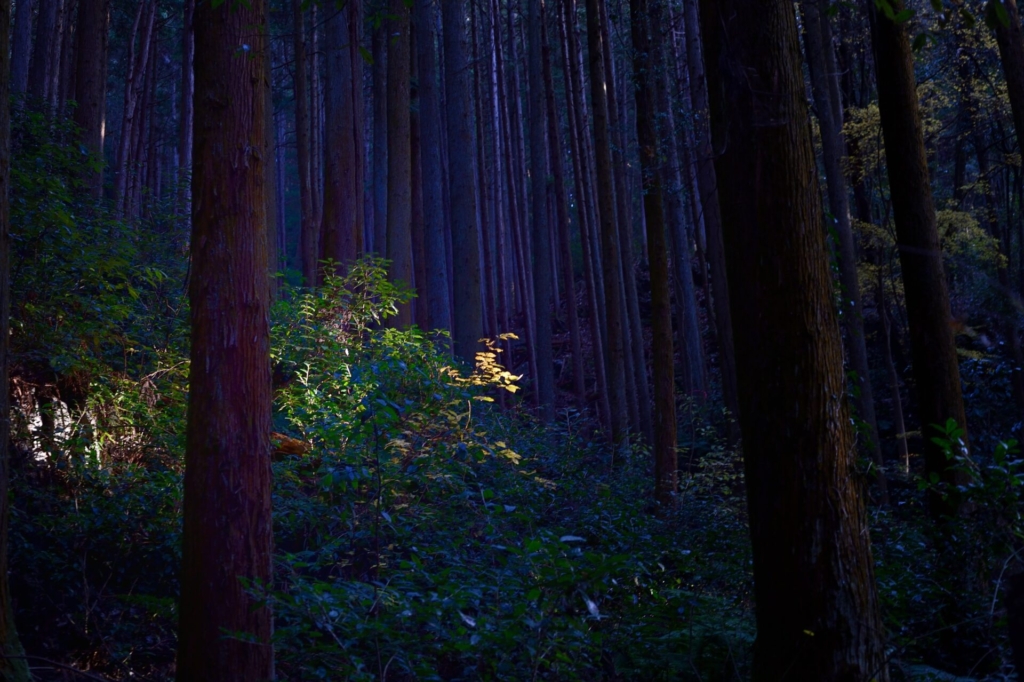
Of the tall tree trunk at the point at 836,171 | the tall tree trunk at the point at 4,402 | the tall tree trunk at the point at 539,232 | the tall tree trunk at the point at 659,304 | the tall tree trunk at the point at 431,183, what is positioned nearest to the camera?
the tall tree trunk at the point at 4,402

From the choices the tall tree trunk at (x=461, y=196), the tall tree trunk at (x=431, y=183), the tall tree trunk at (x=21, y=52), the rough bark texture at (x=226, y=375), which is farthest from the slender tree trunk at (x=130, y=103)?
the rough bark texture at (x=226, y=375)

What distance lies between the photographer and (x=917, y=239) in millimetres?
6270

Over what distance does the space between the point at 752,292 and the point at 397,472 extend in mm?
4352

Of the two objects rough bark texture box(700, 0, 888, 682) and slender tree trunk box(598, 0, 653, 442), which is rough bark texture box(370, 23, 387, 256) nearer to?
slender tree trunk box(598, 0, 653, 442)

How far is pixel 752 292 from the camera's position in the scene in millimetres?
3693

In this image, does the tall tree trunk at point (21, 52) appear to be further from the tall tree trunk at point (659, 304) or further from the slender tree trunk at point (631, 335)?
the tall tree trunk at point (659, 304)

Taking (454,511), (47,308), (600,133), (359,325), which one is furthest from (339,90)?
(454,511)

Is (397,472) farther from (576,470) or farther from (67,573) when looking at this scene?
(576,470)

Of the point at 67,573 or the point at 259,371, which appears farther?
the point at 67,573

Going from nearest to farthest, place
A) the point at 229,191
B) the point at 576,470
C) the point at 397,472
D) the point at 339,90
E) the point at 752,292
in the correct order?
the point at 752,292 → the point at 229,191 → the point at 397,472 → the point at 576,470 → the point at 339,90

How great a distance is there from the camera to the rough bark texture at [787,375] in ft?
11.4

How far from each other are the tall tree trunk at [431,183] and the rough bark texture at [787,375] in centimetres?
1205

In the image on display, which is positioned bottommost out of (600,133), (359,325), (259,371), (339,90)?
(259,371)

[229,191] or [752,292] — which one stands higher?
[229,191]
